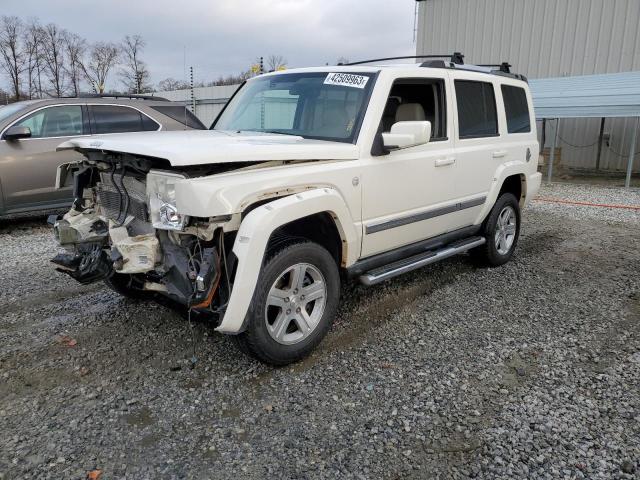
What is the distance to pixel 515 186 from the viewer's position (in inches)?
232

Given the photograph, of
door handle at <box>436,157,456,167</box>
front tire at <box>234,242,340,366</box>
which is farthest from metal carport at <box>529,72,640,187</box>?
front tire at <box>234,242,340,366</box>

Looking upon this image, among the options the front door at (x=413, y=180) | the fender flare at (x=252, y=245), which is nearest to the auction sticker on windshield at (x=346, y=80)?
the front door at (x=413, y=180)

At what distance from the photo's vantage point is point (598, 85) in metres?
14.2

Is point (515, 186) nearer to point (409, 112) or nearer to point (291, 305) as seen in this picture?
point (409, 112)

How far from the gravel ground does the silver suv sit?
2.39m

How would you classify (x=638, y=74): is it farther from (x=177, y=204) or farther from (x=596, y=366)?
(x=177, y=204)

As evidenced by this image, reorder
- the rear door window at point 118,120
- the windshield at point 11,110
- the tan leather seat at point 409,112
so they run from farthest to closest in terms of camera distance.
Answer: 1. the rear door window at point 118,120
2. the windshield at point 11,110
3. the tan leather seat at point 409,112

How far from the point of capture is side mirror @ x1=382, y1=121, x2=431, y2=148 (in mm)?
3598

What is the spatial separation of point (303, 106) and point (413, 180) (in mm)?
1103

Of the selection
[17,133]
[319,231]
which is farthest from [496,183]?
[17,133]

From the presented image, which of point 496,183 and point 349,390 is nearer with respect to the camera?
point 349,390

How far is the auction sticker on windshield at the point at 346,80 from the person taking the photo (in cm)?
392

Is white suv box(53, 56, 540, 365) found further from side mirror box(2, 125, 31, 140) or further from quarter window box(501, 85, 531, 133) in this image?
side mirror box(2, 125, 31, 140)

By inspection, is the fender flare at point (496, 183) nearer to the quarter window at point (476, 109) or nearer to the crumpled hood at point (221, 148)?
the quarter window at point (476, 109)
